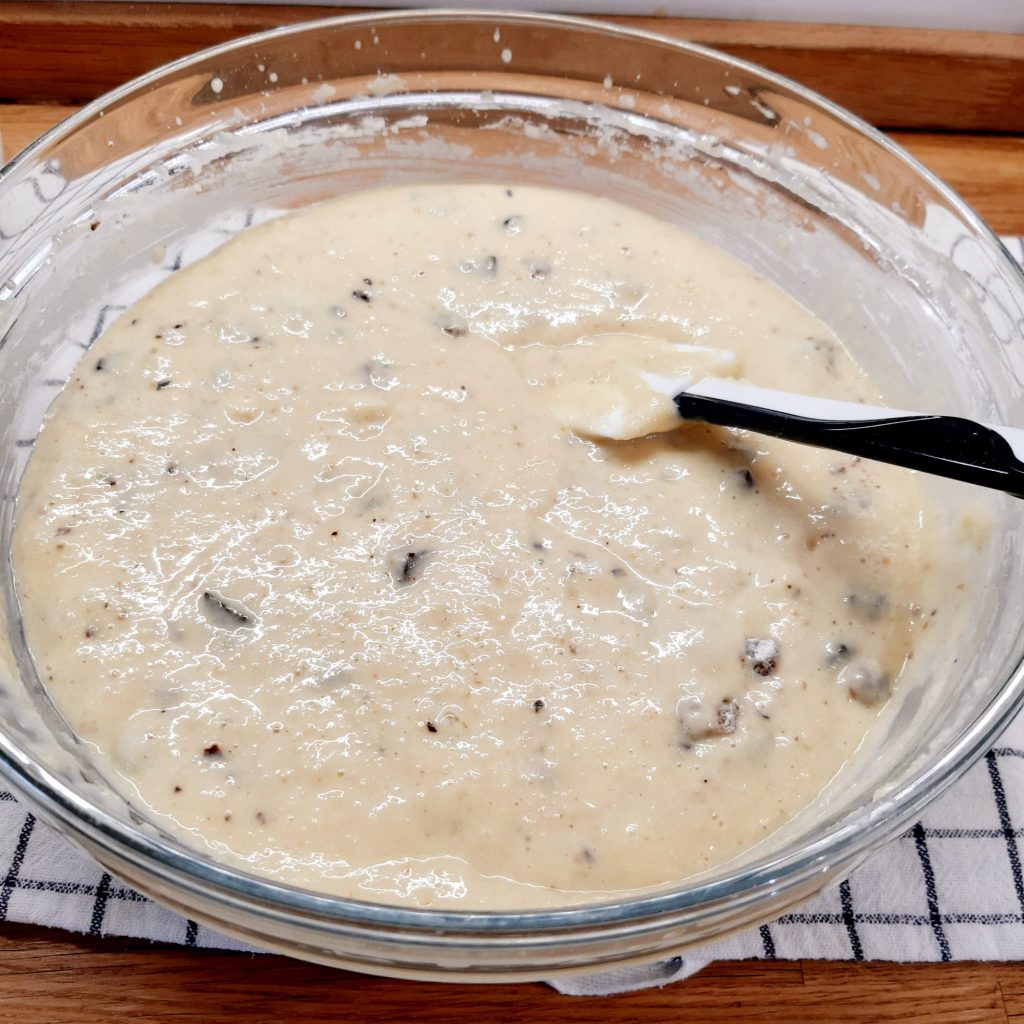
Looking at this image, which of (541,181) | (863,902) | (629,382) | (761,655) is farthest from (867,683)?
(541,181)

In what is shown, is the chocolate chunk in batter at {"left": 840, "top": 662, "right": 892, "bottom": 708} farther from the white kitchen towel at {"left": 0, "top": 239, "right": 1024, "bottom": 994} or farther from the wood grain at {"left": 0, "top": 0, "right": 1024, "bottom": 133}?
the wood grain at {"left": 0, "top": 0, "right": 1024, "bottom": 133}

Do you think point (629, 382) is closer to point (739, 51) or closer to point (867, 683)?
point (867, 683)

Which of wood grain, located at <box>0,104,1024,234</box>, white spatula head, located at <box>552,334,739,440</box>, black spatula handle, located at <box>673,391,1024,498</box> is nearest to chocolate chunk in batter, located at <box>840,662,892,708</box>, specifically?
black spatula handle, located at <box>673,391,1024,498</box>

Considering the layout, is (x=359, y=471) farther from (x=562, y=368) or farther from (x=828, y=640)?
(x=828, y=640)

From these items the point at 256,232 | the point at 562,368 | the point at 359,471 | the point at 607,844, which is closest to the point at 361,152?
the point at 256,232

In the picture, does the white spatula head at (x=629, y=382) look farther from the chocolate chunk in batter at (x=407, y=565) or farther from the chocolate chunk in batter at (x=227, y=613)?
the chocolate chunk in batter at (x=227, y=613)

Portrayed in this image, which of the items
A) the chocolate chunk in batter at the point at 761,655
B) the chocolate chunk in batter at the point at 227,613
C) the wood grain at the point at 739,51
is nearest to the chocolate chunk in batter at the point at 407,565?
the chocolate chunk in batter at the point at 227,613

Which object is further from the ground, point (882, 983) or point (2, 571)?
point (2, 571)
